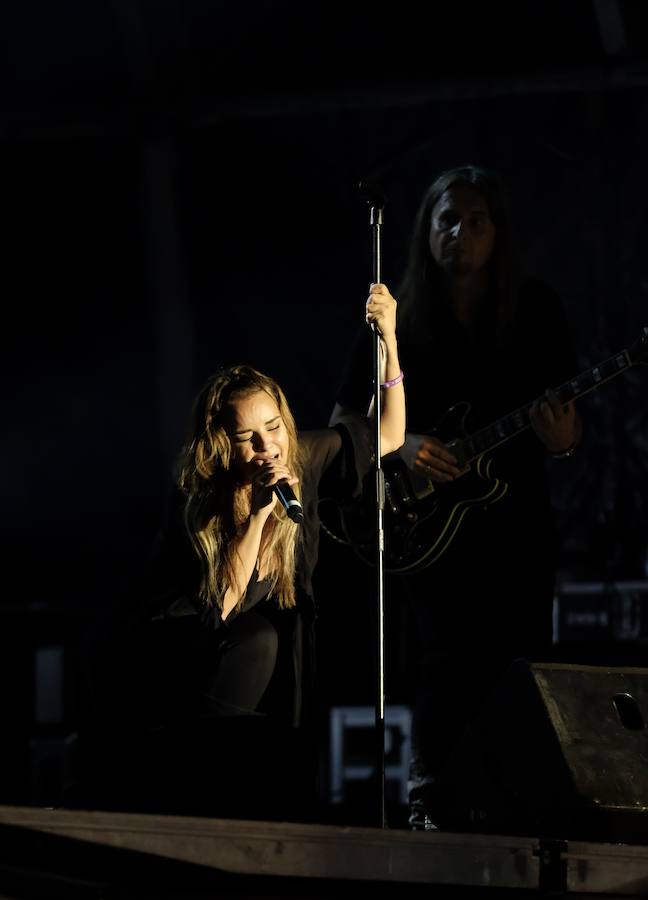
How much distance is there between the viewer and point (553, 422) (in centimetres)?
346

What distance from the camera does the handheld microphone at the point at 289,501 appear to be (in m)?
2.56

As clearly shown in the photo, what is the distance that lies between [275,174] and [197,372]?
885mm

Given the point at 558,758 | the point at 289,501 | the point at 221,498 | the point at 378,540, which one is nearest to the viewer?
the point at 558,758

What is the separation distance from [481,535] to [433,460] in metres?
0.27

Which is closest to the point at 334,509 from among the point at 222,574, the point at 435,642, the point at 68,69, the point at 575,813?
the point at 435,642

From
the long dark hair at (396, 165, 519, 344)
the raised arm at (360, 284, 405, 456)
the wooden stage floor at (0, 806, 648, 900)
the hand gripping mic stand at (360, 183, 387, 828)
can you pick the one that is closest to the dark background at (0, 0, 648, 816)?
the long dark hair at (396, 165, 519, 344)

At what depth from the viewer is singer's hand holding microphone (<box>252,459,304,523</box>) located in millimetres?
2570

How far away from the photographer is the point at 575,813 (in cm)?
241

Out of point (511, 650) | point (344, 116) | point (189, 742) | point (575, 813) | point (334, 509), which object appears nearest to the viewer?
point (575, 813)

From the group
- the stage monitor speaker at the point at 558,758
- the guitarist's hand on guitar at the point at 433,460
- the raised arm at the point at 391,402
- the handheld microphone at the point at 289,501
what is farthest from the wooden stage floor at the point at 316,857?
the guitarist's hand on guitar at the point at 433,460

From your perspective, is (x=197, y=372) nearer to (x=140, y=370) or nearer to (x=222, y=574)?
(x=140, y=370)

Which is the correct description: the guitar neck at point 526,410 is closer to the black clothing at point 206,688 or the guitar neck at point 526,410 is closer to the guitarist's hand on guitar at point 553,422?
the guitarist's hand on guitar at point 553,422

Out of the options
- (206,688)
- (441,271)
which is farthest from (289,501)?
(441,271)

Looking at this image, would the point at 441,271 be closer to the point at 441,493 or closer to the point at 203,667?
the point at 441,493
